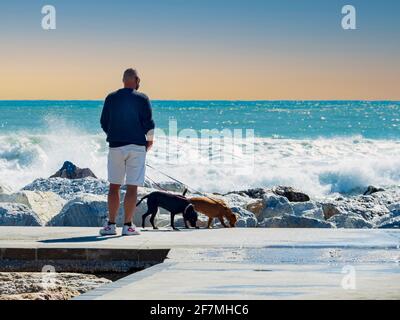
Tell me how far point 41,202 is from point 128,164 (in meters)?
4.49

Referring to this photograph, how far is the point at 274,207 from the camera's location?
50.8 ft

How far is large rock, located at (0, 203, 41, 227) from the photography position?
39.9ft

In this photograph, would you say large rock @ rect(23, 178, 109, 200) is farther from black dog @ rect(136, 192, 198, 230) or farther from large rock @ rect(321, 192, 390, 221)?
black dog @ rect(136, 192, 198, 230)

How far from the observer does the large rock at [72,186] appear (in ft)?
54.7

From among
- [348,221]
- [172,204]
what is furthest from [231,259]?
[348,221]

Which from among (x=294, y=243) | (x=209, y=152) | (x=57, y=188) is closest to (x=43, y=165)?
(x=209, y=152)

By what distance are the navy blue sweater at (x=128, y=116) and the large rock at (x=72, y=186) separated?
6.28m

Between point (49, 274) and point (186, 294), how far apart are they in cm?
253

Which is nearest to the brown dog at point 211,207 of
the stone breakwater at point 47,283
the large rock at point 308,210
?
the stone breakwater at point 47,283

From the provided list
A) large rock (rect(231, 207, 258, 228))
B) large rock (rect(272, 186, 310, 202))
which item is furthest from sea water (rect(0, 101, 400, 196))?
large rock (rect(231, 207, 258, 228))

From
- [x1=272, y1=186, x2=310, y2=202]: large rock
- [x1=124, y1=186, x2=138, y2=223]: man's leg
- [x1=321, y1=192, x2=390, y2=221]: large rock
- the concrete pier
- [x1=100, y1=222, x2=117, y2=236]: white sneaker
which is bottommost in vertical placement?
[x1=321, y1=192, x2=390, y2=221]: large rock

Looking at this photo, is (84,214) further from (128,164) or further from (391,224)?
(391,224)

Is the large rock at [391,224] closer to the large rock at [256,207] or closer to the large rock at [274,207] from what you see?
the large rock at [274,207]

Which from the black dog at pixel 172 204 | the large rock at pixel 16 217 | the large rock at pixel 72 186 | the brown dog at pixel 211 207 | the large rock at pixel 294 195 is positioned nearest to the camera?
the black dog at pixel 172 204
